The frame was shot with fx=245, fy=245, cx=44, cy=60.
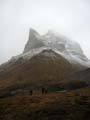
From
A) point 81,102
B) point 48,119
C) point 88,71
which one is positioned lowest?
point 48,119

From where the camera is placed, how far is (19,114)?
5162 cm

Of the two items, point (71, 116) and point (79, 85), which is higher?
point (79, 85)

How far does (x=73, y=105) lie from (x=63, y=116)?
6.31 metres

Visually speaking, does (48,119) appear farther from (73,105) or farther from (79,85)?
(79,85)

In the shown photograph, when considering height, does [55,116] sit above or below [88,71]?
below

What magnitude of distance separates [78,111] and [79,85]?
8212cm

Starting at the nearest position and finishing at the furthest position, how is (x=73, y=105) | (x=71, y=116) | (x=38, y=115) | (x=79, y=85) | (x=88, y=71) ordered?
(x=71, y=116) → (x=38, y=115) → (x=73, y=105) → (x=79, y=85) → (x=88, y=71)

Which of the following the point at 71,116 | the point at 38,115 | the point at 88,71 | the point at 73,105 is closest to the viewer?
the point at 71,116

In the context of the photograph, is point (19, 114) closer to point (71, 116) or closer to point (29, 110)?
point (29, 110)

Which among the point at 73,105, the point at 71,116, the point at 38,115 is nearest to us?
the point at 71,116

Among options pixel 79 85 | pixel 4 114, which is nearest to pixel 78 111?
pixel 4 114

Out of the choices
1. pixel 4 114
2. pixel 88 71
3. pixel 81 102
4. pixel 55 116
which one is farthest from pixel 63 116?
pixel 88 71

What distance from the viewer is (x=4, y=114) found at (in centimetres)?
5516

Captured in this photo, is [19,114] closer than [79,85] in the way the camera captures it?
Yes
